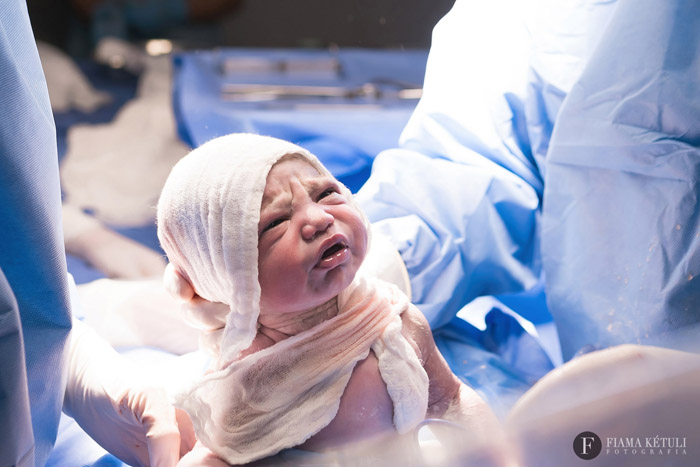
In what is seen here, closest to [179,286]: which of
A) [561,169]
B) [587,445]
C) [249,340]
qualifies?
[249,340]

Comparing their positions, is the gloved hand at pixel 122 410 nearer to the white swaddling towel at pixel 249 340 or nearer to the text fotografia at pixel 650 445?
the white swaddling towel at pixel 249 340

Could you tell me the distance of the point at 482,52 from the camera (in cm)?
96

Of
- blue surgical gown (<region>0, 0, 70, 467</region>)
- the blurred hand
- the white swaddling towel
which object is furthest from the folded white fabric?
the blurred hand

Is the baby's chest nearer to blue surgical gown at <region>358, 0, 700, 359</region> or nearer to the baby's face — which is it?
the baby's face

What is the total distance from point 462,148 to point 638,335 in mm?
378

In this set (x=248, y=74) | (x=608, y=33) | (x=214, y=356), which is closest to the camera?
(x=214, y=356)

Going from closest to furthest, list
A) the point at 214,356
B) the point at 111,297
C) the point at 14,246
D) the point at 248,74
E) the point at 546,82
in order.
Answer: the point at 14,246, the point at 214,356, the point at 546,82, the point at 111,297, the point at 248,74

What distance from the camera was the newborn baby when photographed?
0.57 metres

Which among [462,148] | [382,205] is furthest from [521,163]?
[382,205]

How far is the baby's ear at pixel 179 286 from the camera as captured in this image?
628 millimetres

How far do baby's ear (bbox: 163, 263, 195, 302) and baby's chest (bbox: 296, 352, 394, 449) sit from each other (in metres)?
0.17

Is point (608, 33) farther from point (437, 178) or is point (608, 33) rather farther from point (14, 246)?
point (14, 246)

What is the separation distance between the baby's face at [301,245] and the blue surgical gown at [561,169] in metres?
0.30

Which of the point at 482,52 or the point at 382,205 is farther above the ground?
the point at 482,52
